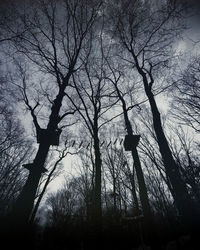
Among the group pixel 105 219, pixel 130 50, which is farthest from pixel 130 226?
pixel 130 50

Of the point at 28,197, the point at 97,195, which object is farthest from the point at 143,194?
the point at 28,197

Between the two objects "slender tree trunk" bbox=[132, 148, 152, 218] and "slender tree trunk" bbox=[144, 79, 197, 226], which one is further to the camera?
"slender tree trunk" bbox=[132, 148, 152, 218]

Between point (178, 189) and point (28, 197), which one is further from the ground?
point (178, 189)

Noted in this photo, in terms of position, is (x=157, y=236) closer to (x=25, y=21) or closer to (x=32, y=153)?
(x=25, y=21)

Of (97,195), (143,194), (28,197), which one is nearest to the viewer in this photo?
(28,197)

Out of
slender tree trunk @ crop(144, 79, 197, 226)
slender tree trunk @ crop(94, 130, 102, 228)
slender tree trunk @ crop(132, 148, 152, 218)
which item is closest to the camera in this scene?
slender tree trunk @ crop(144, 79, 197, 226)

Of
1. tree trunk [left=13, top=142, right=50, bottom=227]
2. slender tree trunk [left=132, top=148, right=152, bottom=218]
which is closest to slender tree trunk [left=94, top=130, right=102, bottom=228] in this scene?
slender tree trunk [left=132, top=148, right=152, bottom=218]

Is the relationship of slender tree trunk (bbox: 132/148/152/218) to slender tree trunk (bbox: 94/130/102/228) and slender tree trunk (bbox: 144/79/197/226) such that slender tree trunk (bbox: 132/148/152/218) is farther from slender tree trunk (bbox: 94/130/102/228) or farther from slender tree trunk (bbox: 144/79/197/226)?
slender tree trunk (bbox: 94/130/102/228)

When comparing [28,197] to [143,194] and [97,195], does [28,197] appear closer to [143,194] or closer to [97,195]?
[97,195]

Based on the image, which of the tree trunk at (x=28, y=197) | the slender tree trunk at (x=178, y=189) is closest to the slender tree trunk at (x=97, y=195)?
the tree trunk at (x=28, y=197)

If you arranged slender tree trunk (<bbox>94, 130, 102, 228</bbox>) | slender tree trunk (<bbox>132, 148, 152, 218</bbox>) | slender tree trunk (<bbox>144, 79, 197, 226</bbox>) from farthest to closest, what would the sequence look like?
slender tree trunk (<bbox>94, 130, 102, 228</bbox>), slender tree trunk (<bbox>132, 148, 152, 218</bbox>), slender tree trunk (<bbox>144, 79, 197, 226</bbox>)

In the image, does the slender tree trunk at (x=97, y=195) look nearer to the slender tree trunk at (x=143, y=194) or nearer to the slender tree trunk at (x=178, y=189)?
the slender tree trunk at (x=143, y=194)

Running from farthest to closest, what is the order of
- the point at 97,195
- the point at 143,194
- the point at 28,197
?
the point at 97,195
the point at 143,194
the point at 28,197

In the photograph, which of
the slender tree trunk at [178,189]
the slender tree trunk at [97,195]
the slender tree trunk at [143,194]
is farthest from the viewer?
the slender tree trunk at [97,195]
